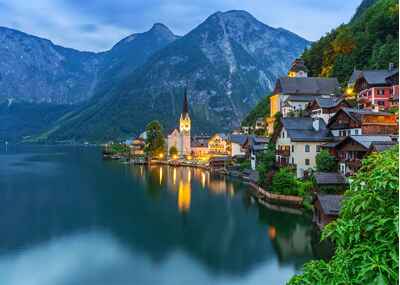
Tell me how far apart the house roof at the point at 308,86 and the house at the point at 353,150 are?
31251 millimetres

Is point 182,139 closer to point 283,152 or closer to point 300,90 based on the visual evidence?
point 300,90

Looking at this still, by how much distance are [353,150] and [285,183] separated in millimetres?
8572

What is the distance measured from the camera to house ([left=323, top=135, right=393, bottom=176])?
31.0 metres

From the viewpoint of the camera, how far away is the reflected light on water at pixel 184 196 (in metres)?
39.2

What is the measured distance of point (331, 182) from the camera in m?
33.5

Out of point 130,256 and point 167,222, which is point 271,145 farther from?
point 130,256

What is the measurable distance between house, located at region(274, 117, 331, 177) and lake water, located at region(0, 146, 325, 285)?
23.2 feet

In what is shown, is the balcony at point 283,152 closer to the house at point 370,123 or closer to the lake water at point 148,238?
the lake water at point 148,238

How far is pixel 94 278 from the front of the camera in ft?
68.6

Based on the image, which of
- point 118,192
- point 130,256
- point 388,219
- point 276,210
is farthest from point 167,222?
point 388,219

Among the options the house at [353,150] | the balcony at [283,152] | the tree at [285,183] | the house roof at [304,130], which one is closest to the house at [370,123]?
the house at [353,150]

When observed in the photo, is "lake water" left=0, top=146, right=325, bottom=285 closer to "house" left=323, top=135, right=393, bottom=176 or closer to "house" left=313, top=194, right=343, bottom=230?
"house" left=313, top=194, right=343, bottom=230

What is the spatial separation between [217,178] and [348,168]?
3125 centimetres

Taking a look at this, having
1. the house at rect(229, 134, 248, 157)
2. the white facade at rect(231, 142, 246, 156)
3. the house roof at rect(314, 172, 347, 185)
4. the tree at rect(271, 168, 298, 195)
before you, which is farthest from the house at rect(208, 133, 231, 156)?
the house roof at rect(314, 172, 347, 185)
